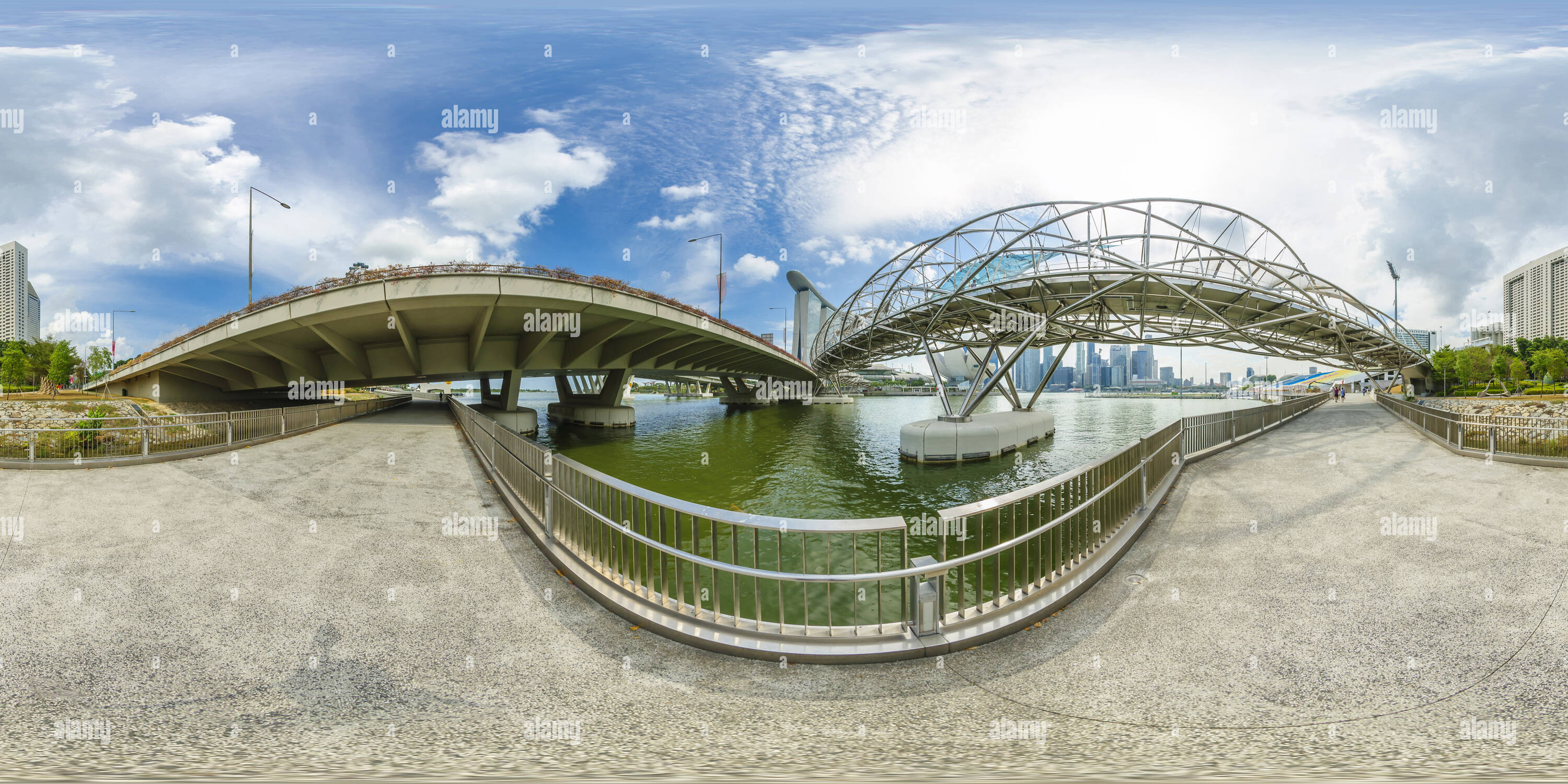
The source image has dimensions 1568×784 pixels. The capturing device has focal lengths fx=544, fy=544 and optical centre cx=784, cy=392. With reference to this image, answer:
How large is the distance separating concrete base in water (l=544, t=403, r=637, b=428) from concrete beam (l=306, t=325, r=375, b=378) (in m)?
8.97

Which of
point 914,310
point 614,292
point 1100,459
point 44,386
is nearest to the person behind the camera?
point 1100,459

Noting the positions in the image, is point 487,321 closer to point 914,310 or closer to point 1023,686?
point 914,310

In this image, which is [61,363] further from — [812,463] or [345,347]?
[812,463]

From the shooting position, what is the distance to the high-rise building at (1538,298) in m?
85.1

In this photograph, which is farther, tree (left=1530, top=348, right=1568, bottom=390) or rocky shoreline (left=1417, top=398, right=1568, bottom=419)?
tree (left=1530, top=348, right=1568, bottom=390)

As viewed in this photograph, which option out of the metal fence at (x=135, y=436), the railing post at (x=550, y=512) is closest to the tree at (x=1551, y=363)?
the railing post at (x=550, y=512)

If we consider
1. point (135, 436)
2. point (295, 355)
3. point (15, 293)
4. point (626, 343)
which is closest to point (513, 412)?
point (626, 343)

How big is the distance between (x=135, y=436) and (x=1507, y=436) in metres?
26.2

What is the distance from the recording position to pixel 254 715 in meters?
3.24

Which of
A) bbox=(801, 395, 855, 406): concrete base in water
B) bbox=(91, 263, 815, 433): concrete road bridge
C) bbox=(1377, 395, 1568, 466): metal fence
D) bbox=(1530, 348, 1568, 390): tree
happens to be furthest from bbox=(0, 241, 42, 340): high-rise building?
bbox=(1530, 348, 1568, 390): tree

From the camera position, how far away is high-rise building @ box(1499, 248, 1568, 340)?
85062 mm

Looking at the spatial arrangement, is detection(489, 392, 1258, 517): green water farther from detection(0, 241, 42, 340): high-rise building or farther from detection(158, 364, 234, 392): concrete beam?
detection(0, 241, 42, 340): high-rise building

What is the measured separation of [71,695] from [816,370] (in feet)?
155

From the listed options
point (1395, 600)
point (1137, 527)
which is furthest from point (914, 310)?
point (1395, 600)
